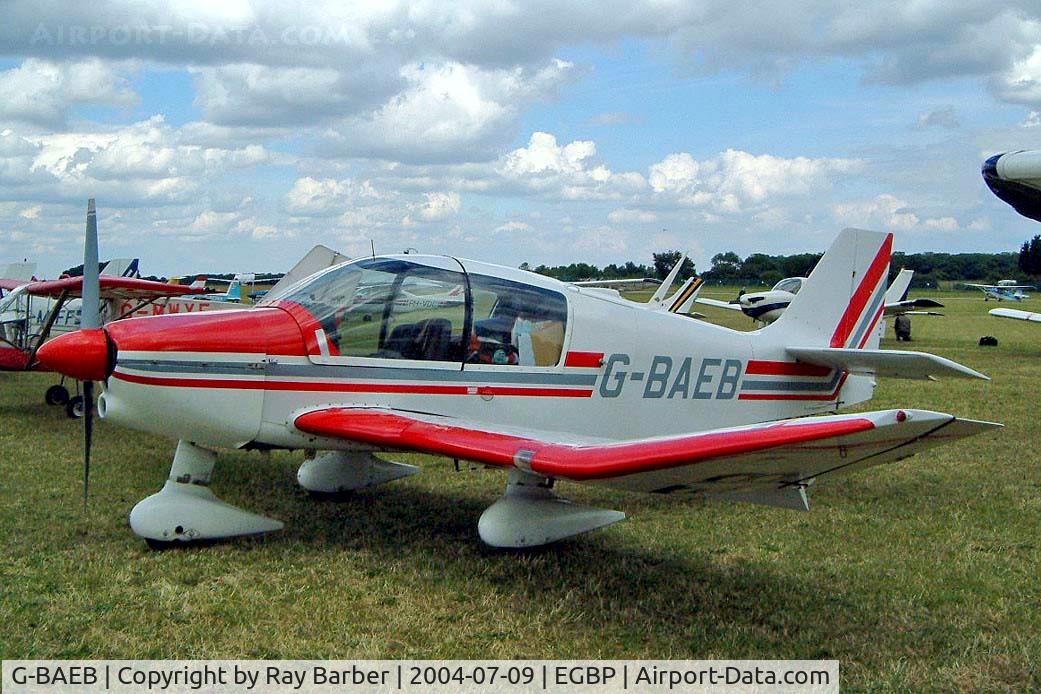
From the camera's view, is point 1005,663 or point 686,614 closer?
point 1005,663

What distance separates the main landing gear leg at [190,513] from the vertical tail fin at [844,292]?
4476 mm

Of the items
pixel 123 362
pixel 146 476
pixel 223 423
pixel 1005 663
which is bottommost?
pixel 146 476

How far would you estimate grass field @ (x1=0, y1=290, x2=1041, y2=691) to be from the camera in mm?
3768

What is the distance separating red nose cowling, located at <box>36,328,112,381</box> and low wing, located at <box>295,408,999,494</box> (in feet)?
6.11

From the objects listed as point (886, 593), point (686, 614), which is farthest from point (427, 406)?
point (886, 593)

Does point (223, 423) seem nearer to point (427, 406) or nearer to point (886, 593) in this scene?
point (427, 406)

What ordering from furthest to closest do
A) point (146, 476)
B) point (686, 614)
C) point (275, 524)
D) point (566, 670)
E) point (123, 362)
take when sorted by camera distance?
1. point (146, 476)
2. point (275, 524)
3. point (123, 362)
4. point (686, 614)
5. point (566, 670)

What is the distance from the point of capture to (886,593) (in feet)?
14.8

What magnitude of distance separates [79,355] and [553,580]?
2858 mm

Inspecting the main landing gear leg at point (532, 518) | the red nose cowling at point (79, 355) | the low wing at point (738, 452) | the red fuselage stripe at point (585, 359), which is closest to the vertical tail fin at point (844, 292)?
the red fuselage stripe at point (585, 359)

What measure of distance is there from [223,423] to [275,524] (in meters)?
0.74

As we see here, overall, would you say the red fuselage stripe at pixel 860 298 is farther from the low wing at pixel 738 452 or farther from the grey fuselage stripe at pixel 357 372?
the low wing at pixel 738 452

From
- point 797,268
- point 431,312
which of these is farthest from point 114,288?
point 797,268

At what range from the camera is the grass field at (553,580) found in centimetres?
377
